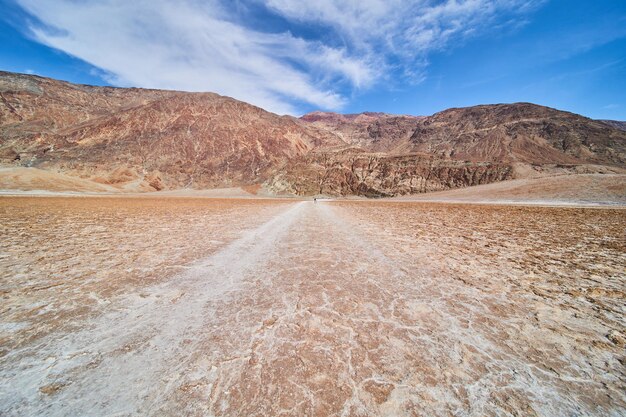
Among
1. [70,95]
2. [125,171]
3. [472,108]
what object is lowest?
[125,171]

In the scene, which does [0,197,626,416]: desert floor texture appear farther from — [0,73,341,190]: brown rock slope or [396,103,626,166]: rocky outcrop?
[0,73,341,190]: brown rock slope

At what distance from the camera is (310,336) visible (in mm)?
2844

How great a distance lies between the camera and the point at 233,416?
1822mm

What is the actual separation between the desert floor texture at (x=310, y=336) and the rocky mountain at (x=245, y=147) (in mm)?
72342

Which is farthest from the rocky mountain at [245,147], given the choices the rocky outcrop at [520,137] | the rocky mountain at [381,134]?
the rocky mountain at [381,134]

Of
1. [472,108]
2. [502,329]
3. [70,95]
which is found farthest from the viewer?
[472,108]

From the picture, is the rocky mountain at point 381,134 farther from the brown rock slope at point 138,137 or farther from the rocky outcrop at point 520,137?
the brown rock slope at point 138,137

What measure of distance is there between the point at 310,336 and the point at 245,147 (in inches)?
3887

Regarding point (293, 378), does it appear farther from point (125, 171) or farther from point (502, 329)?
point (125, 171)

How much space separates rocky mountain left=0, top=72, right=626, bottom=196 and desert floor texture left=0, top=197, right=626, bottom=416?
237 ft

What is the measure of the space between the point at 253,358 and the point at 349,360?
0.90 meters

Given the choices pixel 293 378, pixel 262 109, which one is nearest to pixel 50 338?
pixel 293 378

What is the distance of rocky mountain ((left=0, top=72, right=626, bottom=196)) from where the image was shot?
72375 mm

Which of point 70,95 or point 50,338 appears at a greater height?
point 70,95
